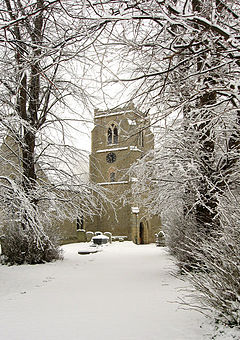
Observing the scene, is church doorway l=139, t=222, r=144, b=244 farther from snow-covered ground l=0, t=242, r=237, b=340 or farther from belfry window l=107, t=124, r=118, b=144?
snow-covered ground l=0, t=242, r=237, b=340

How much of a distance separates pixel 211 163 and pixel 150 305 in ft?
13.0

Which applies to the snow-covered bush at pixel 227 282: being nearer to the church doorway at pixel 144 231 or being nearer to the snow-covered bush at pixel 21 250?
the snow-covered bush at pixel 21 250

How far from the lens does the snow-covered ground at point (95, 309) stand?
3869mm

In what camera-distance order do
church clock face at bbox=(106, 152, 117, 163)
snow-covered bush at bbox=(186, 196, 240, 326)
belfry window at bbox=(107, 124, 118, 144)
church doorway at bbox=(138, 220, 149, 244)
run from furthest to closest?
belfry window at bbox=(107, 124, 118, 144) < church clock face at bbox=(106, 152, 117, 163) < church doorway at bbox=(138, 220, 149, 244) < snow-covered bush at bbox=(186, 196, 240, 326)

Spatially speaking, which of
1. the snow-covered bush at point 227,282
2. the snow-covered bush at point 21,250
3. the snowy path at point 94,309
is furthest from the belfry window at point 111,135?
the snow-covered bush at point 227,282

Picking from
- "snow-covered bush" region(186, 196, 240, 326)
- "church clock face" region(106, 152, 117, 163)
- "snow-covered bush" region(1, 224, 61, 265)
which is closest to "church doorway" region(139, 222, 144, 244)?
"church clock face" region(106, 152, 117, 163)

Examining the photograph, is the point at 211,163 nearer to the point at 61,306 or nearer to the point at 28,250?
the point at 61,306

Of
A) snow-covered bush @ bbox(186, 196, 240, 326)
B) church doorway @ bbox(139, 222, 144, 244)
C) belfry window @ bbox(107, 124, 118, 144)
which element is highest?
belfry window @ bbox(107, 124, 118, 144)

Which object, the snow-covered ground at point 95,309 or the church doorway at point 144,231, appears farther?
the church doorway at point 144,231

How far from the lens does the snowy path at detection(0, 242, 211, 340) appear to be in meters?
3.87

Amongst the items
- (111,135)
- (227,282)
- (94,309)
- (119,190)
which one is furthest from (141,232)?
(227,282)

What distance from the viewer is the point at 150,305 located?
525cm

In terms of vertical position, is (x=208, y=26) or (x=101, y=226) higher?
(x=208, y=26)

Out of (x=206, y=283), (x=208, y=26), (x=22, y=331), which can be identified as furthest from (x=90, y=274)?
(x=208, y=26)
